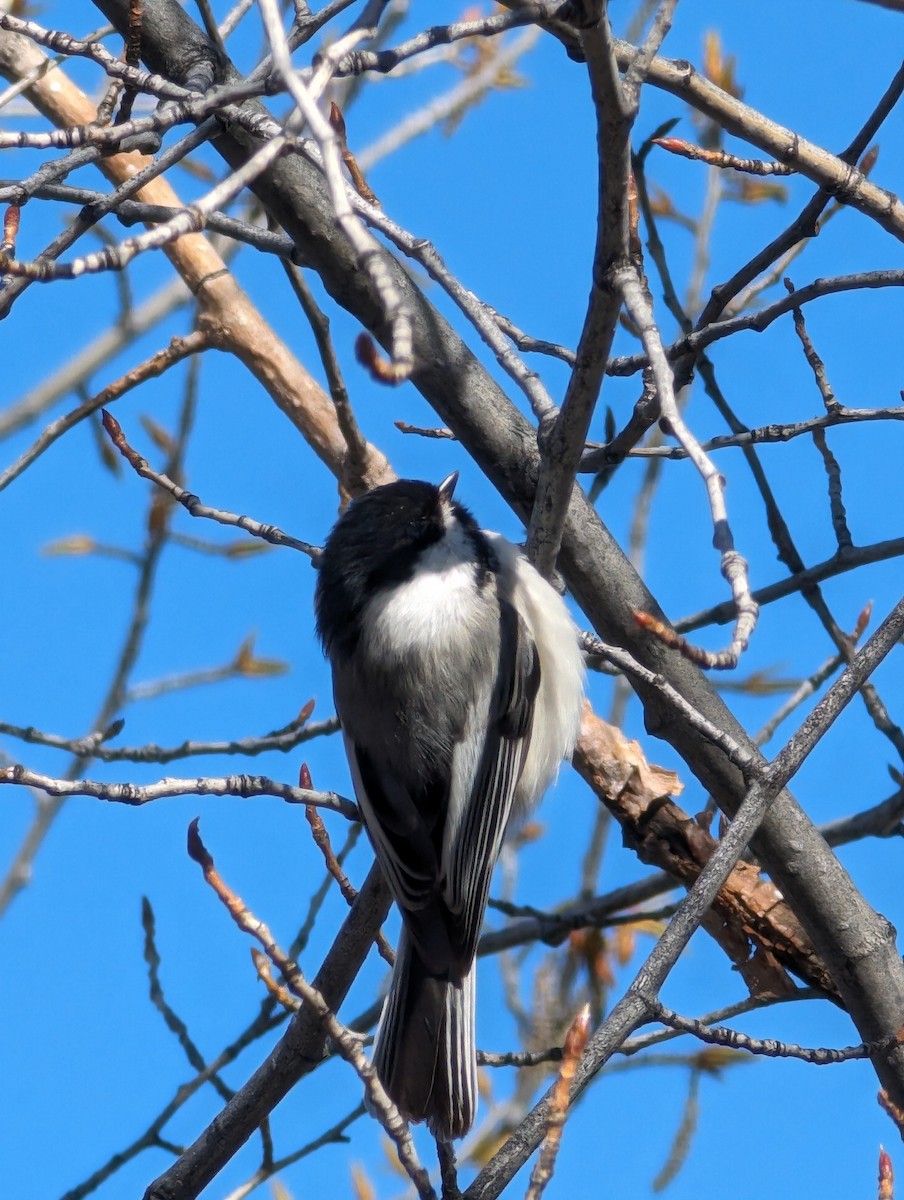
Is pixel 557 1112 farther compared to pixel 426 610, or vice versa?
pixel 426 610

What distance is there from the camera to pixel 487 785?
3.13 m

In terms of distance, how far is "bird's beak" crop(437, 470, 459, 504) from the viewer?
332cm

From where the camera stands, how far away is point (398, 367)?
4.02 feet

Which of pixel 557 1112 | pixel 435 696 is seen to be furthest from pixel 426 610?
pixel 557 1112

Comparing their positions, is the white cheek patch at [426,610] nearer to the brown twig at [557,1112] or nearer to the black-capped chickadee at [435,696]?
the black-capped chickadee at [435,696]

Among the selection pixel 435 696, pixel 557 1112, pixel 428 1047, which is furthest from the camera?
pixel 435 696

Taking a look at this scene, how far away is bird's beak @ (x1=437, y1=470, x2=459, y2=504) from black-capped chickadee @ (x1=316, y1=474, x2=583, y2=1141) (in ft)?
0.05

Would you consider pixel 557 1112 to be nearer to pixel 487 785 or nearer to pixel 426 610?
pixel 487 785

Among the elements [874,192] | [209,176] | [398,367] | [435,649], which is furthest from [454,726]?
[209,176]

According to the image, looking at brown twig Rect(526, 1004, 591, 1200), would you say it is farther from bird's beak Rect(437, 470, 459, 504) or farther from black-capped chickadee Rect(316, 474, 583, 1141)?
bird's beak Rect(437, 470, 459, 504)

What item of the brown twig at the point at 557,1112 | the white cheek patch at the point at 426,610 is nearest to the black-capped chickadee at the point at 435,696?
the white cheek patch at the point at 426,610

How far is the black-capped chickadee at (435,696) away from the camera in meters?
2.91

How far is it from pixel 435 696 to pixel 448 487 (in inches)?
22.7

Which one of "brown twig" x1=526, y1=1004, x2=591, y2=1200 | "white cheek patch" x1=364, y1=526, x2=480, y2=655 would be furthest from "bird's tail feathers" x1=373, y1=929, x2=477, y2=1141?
"brown twig" x1=526, y1=1004, x2=591, y2=1200
